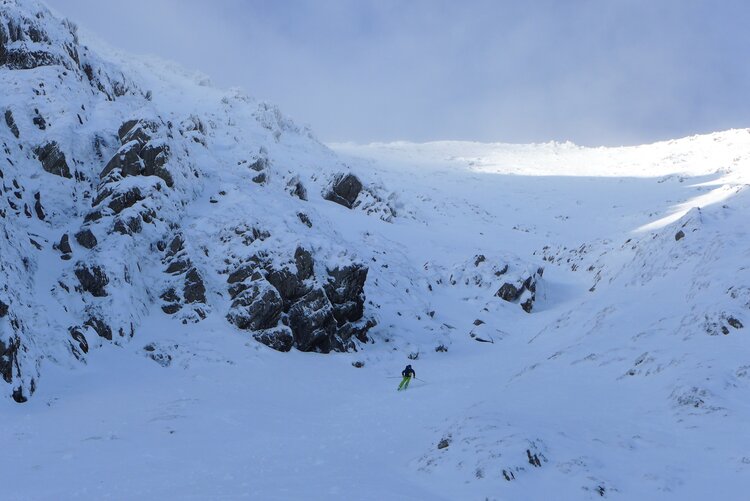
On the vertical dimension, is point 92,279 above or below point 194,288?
below

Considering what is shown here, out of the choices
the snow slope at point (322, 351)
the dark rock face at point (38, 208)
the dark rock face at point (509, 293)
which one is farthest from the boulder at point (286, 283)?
the dark rock face at point (509, 293)

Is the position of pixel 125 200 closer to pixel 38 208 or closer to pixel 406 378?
pixel 38 208

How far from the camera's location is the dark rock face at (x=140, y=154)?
29.9 m

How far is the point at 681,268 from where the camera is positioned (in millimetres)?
28609

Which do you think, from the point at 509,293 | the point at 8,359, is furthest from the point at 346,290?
the point at 509,293

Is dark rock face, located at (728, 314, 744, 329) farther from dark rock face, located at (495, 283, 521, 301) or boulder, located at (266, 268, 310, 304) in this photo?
dark rock face, located at (495, 283, 521, 301)

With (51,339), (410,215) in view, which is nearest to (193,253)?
(51,339)

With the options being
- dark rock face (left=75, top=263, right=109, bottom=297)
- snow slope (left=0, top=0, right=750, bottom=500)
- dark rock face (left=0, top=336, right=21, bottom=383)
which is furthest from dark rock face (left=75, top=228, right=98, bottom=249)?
dark rock face (left=0, top=336, right=21, bottom=383)

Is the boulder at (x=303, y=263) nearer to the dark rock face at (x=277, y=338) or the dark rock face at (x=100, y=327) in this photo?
the dark rock face at (x=277, y=338)

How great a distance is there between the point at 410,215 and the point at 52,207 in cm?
4338

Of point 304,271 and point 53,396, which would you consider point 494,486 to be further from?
point 304,271

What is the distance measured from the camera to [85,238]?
85.7ft

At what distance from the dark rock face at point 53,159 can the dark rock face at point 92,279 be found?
7204mm

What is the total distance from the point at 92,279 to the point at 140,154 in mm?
9524
